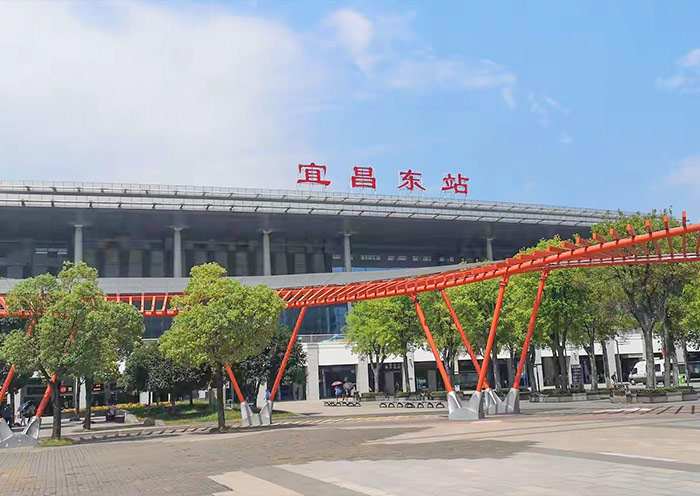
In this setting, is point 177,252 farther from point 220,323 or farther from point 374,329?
point 220,323

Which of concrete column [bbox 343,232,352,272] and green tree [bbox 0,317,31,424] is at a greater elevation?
concrete column [bbox 343,232,352,272]

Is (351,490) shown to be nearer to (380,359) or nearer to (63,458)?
(63,458)

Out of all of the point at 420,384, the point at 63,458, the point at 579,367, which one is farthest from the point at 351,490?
the point at 579,367

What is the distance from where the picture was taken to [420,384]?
66.0m

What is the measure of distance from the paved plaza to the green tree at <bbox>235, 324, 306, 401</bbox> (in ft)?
51.5

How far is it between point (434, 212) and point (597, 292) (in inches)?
1357

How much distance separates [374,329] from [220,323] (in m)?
23.3

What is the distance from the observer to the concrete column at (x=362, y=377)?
6228 centimetres

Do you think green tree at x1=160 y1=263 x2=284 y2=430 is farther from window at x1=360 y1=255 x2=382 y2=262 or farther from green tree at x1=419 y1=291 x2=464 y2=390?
window at x1=360 y1=255 x2=382 y2=262

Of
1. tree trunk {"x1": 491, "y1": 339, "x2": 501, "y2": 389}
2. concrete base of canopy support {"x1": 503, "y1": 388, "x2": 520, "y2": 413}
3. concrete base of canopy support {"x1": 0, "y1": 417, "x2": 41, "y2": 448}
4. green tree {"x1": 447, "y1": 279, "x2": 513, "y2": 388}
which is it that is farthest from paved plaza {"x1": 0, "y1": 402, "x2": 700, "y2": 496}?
tree trunk {"x1": 491, "y1": 339, "x2": 501, "y2": 389}

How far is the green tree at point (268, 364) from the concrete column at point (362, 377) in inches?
647

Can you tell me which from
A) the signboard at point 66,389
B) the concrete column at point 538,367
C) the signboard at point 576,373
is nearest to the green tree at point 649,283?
the concrete column at point 538,367

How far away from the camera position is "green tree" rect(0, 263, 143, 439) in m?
27.0

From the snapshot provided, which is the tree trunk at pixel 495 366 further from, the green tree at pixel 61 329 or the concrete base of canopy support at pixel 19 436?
the concrete base of canopy support at pixel 19 436
